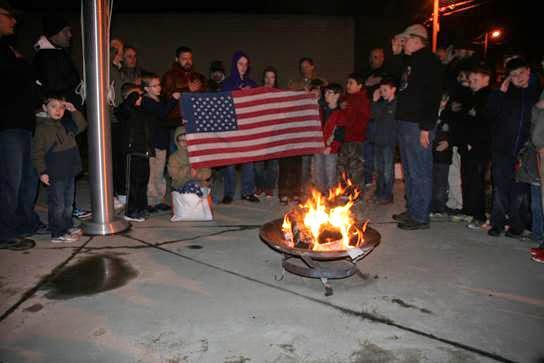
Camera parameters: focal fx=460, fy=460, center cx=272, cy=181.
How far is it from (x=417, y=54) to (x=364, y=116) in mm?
1737

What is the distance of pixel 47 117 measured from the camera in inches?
207

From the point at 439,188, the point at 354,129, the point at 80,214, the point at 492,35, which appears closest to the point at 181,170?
the point at 80,214

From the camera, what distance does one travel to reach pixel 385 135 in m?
7.44

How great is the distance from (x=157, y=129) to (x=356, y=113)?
3.14 m

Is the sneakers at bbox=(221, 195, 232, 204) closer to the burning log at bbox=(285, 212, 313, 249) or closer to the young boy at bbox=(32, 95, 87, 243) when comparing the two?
the young boy at bbox=(32, 95, 87, 243)

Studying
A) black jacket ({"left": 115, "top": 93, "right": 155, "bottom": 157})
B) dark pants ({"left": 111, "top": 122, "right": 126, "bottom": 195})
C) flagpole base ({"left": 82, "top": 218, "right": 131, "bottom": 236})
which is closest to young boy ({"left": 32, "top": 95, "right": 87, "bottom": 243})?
flagpole base ({"left": 82, "top": 218, "right": 131, "bottom": 236})

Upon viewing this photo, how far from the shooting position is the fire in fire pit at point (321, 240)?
13.0ft

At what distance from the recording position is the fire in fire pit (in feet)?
13.0

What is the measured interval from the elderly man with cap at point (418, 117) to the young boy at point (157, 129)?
3257mm

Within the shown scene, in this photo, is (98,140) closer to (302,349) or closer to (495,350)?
(302,349)

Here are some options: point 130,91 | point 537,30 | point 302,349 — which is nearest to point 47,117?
point 130,91

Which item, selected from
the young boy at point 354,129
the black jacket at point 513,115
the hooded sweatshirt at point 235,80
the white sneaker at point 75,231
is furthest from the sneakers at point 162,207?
the black jacket at point 513,115

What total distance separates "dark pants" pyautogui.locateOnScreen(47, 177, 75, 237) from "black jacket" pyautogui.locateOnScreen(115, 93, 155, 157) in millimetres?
1092

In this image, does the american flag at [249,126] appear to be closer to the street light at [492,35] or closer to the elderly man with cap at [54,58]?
the elderly man with cap at [54,58]
